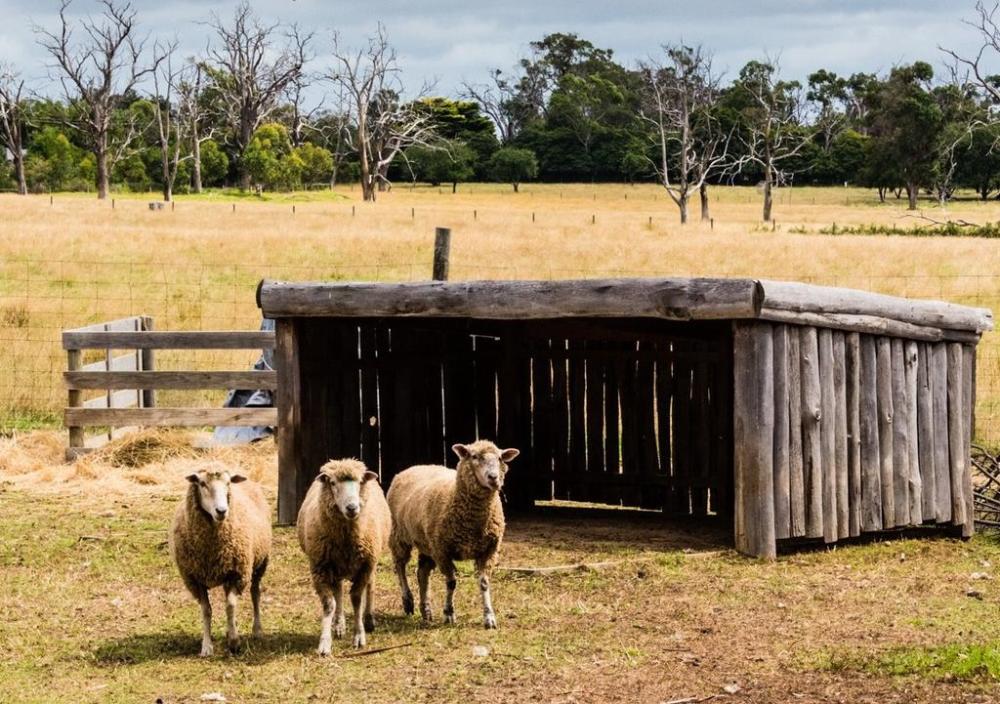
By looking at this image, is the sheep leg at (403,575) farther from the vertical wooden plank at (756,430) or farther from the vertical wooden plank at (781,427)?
the vertical wooden plank at (781,427)

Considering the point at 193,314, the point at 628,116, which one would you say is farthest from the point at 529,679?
the point at 628,116

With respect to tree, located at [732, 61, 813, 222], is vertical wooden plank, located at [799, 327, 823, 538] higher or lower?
lower

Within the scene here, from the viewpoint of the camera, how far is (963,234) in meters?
49.7

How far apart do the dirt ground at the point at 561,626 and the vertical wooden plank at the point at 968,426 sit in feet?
0.83

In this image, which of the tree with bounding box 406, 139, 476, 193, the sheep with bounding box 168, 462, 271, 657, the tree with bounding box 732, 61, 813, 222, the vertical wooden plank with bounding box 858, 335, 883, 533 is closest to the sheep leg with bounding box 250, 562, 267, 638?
the sheep with bounding box 168, 462, 271, 657

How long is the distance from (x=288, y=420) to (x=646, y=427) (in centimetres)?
359

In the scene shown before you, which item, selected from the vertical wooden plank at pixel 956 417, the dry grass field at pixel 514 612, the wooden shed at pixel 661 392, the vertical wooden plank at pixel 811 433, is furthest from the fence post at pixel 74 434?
the vertical wooden plank at pixel 956 417

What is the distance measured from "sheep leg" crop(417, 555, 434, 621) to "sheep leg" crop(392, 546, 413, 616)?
0.44 feet

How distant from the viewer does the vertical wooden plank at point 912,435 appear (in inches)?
442

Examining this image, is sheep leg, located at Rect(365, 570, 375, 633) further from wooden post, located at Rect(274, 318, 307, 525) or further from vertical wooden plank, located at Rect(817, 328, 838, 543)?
vertical wooden plank, located at Rect(817, 328, 838, 543)

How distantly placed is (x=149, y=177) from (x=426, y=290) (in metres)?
82.2

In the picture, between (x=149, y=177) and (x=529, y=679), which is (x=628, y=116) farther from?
(x=529, y=679)

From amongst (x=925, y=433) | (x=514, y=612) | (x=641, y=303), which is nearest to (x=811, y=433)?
(x=925, y=433)

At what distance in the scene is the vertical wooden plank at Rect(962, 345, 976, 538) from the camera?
11477mm
